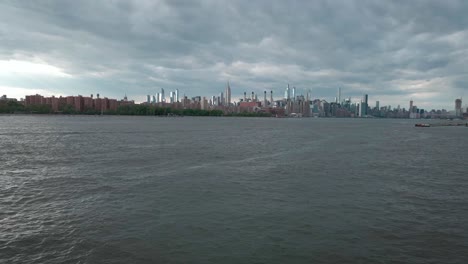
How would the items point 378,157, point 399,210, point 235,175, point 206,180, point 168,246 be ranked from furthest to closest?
point 378,157, point 235,175, point 206,180, point 399,210, point 168,246

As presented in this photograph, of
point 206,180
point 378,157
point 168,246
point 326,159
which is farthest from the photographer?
point 378,157

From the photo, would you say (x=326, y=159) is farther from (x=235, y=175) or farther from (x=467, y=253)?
(x=467, y=253)

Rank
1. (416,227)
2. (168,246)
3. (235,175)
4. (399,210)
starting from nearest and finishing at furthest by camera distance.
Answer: (168,246) → (416,227) → (399,210) → (235,175)

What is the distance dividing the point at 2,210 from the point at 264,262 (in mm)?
13763

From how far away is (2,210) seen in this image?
55.3 ft

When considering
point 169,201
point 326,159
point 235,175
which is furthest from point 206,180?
point 326,159

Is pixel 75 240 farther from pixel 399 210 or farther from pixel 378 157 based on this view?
pixel 378 157

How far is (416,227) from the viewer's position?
1587cm

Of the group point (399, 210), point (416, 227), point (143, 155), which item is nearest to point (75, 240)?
point (416, 227)

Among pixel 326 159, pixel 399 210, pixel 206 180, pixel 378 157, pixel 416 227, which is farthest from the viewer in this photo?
pixel 378 157

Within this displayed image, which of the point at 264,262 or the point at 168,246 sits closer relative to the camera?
the point at 264,262

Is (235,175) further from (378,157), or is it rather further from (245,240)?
(378,157)

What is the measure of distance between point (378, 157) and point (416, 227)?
2877 cm

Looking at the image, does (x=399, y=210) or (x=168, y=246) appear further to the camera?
(x=399, y=210)
